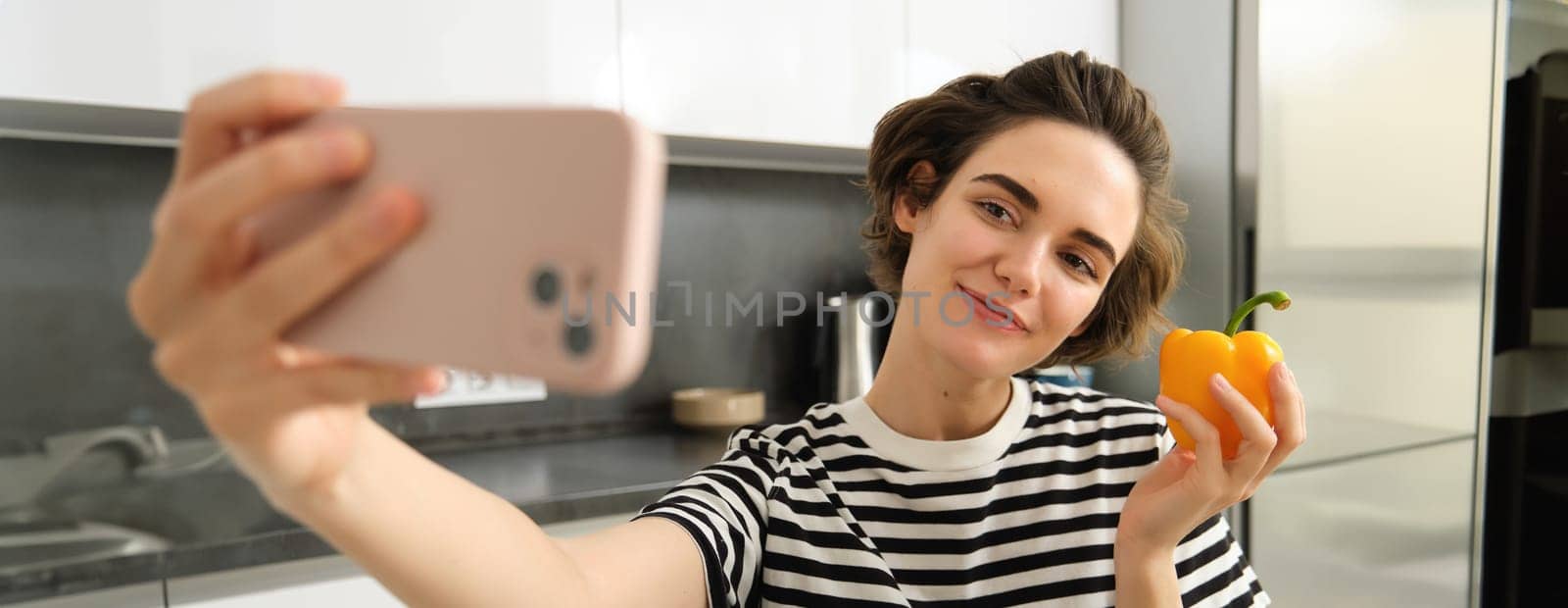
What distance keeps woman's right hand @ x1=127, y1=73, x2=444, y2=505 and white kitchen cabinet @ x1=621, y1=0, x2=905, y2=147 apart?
4.12 feet

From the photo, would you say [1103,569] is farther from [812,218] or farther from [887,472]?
[812,218]

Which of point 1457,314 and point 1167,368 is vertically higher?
point 1167,368

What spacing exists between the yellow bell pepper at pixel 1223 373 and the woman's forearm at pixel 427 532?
0.64 metres

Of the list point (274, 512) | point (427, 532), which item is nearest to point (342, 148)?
point (427, 532)

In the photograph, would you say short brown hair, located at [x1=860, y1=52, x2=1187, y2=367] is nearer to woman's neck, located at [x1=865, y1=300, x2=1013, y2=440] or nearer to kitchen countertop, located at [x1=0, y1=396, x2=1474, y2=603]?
woman's neck, located at [x1=865, y1=300, x2=1013, y2=440]

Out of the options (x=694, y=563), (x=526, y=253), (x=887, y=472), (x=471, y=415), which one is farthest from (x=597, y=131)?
(x=471, y=415)

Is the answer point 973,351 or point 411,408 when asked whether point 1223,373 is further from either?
point 411,408

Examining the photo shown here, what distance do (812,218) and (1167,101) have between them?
0.84 m

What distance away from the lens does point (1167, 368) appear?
0.96 meters

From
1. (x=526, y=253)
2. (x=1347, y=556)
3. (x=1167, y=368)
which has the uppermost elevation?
(x=526, y=253)

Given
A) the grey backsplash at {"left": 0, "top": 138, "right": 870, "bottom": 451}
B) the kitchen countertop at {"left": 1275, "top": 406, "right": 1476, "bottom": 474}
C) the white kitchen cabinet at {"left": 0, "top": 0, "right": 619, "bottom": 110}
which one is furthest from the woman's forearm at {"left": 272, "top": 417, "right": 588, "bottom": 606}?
the kitchen countertop at {"left": 1275, "top": 406, "right": 1476, "bottom": 474}

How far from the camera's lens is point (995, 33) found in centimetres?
195

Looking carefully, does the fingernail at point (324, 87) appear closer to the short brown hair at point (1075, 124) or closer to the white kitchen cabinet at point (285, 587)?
the short brown hair at point (1075, 124)

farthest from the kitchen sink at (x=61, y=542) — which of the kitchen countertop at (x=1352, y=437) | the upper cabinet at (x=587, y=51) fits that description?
the kitchen countertop at (x=1352, y=437)
